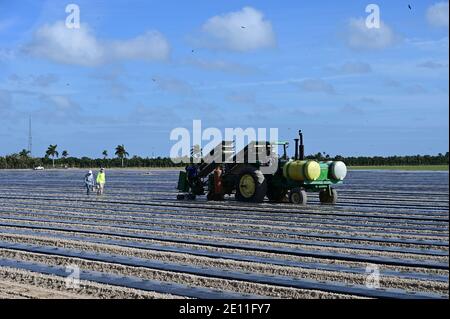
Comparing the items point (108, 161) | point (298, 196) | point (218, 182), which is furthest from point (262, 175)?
point (108, 161)

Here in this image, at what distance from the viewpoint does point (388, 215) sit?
55.7ft

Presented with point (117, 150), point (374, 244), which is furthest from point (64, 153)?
point (374, 244)

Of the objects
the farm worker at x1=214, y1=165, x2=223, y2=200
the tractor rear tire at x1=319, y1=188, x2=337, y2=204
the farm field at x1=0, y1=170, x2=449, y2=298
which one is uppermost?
the farm worker at x1=214, y1=165, x2=223, y2=200

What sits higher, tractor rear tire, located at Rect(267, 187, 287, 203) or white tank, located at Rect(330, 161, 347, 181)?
white tank, located at Rect(330, 161, 347, 181)

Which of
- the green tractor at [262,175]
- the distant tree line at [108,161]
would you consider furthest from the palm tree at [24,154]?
the green tractor at [262,175]

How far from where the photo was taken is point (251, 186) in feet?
67.2

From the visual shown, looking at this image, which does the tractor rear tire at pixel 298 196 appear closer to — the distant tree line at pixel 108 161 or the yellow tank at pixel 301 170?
the yellow tank at pixel 301 170

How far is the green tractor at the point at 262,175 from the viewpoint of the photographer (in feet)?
64.7

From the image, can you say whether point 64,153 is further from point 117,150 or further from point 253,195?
point 253,195

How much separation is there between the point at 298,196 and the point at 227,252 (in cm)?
950

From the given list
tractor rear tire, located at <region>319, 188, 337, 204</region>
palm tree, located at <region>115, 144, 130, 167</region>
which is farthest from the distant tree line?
tractor rear tire, located at <region>319, 188, 337, 204</region>

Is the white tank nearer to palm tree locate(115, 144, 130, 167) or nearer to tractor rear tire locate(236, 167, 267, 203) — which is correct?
tractor rear tire locate(236, 167, 267, 203)

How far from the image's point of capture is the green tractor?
19.7m

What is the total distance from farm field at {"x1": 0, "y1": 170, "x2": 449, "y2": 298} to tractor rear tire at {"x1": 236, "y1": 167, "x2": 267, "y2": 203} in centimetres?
130
